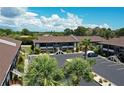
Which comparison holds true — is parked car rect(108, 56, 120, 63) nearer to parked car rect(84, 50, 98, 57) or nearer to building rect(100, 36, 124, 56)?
building rect(100, 36, 124, 56)

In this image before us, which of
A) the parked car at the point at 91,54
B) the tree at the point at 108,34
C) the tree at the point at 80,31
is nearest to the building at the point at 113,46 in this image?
the tree at the point at 108,34

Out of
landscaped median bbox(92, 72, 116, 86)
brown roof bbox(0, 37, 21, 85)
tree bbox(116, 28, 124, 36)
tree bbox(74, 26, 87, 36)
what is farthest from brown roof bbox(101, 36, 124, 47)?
brown roof bbox(0, 37, 21, 85)

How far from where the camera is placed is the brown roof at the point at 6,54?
11.8m

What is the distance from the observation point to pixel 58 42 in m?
18.3

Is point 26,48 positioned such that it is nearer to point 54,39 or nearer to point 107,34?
point 54,39

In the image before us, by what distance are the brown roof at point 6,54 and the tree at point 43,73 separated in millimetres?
1204

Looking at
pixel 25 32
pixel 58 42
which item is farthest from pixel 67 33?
pixel 25 32

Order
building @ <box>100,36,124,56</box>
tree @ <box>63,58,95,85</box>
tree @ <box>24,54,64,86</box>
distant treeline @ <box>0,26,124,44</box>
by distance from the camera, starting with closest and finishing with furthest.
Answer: tree @ <box>24,54,64,86</box>, tree @ <box>63,58,95,85</box>, distant treeline @ <box>0,26,124,44</box>, building @ <box>100,36,124,56</box>

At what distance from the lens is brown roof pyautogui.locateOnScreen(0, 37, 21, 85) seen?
11.8 m

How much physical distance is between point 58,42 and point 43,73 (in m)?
6.01

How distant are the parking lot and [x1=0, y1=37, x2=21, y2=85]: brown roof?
2835 mm

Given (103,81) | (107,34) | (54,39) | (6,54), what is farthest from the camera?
(107,34)

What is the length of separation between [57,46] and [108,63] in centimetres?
401

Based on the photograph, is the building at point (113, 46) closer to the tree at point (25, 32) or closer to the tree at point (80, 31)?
the tree at point (80, 31)
